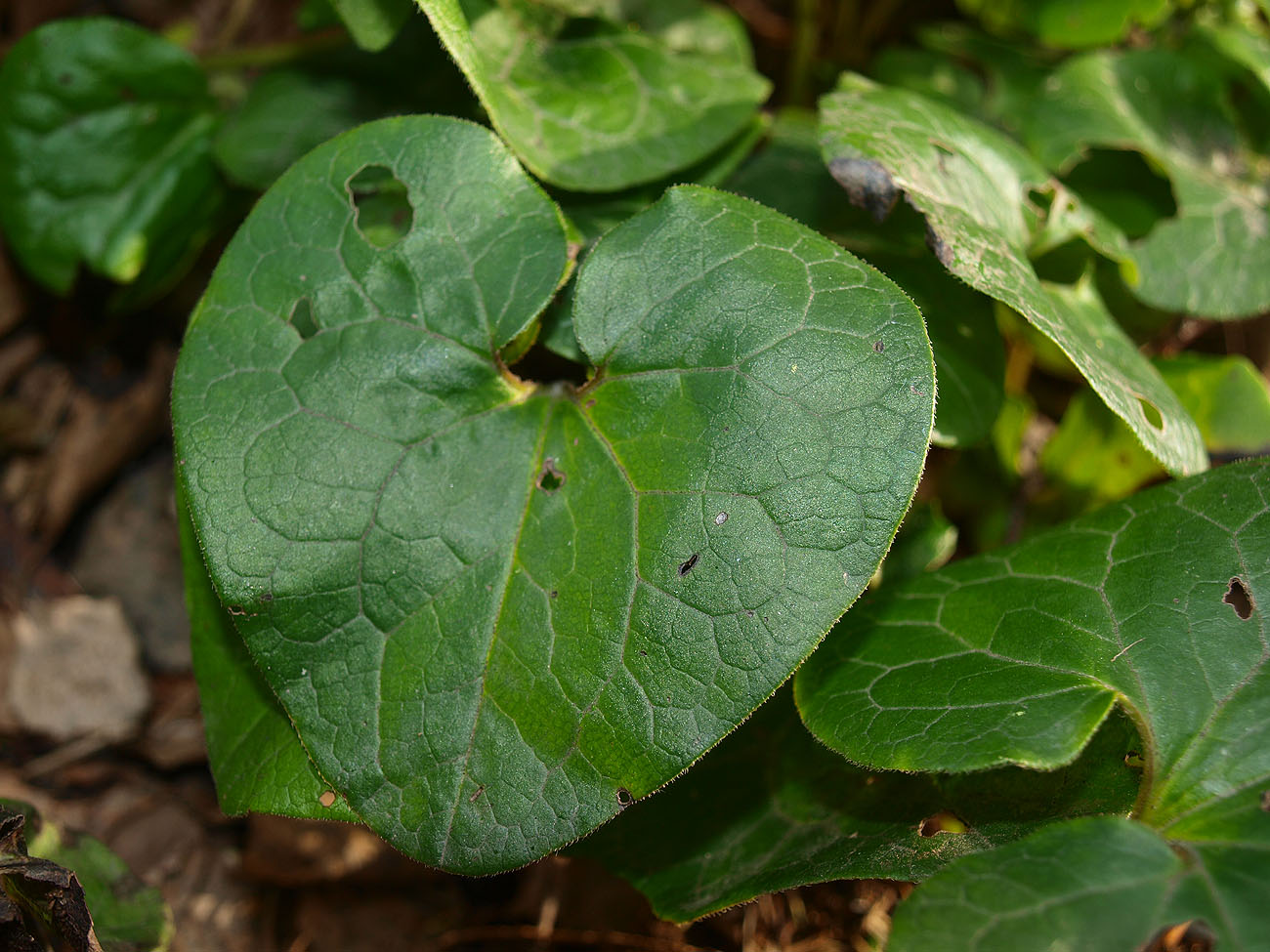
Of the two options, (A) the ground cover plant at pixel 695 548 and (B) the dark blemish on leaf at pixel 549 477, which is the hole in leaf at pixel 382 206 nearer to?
(A) the ground cover plant at pixel 695 548

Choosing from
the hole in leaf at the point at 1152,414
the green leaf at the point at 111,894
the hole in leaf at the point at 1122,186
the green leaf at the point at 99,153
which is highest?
the hole in leaf at the point at 1122,186

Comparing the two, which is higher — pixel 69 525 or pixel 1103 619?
pixel 1103 619

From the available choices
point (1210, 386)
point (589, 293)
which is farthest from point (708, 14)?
point (1210, 386)

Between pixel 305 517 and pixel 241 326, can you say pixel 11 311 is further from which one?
pixel 305 517

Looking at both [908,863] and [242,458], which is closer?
[908,863]

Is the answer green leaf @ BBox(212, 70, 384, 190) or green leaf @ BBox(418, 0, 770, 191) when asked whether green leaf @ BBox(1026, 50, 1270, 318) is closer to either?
A: green leaf @ BBox(418, 0, 770, 191)

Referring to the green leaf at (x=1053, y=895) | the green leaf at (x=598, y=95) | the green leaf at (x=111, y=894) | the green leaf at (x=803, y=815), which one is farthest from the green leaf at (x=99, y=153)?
the green leaf at (x=1053, y=895)
